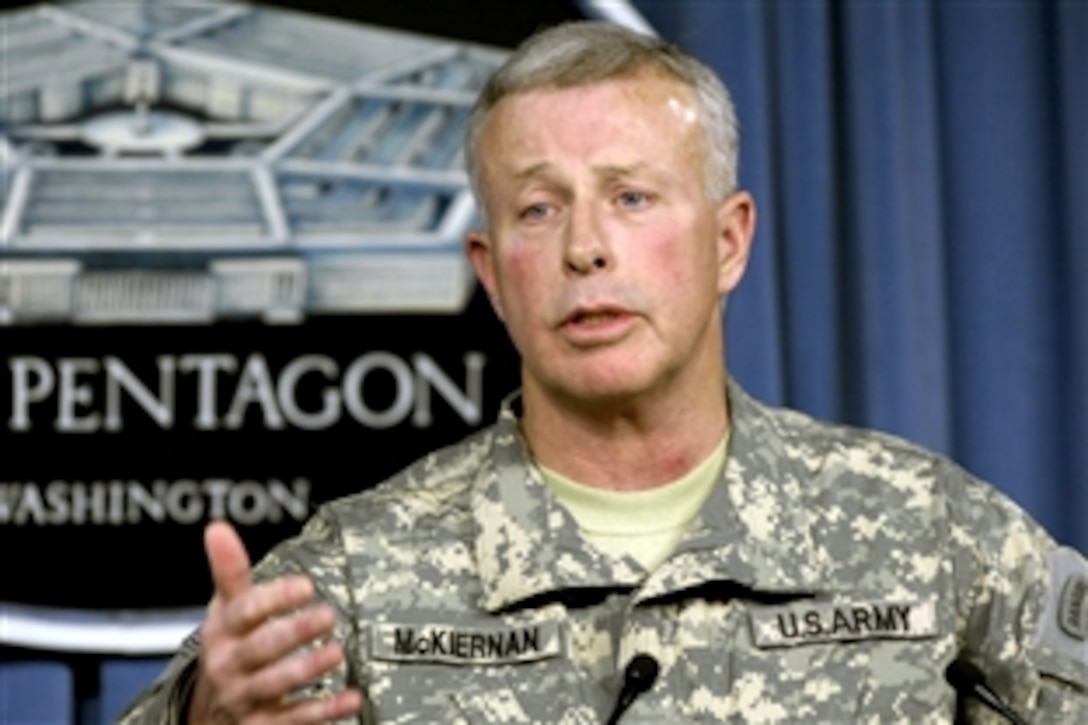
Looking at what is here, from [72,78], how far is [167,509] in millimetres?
578

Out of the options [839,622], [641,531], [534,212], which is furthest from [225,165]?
[839,622]

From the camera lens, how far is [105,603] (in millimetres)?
2420

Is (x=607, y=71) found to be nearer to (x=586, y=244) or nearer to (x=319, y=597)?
(x=586, y=244)

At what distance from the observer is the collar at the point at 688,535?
1661 mm

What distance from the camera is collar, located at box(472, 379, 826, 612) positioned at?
1.66 meters

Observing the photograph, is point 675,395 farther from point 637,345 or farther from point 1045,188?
point 1045,188

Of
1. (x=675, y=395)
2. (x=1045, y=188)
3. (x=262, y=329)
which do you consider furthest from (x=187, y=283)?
(x=1045, y=188)

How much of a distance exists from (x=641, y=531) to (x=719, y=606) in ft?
0.33

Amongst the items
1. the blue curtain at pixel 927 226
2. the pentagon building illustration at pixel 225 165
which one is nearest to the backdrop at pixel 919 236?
the blue curtain at pixel 927 226

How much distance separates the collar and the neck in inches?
1.3

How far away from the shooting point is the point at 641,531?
171cm

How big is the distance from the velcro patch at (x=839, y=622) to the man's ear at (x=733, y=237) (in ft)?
1.02

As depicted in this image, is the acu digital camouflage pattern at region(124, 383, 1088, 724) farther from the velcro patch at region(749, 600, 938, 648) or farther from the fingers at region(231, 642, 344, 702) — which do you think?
the fingers at region(231, 642, 344, 702)

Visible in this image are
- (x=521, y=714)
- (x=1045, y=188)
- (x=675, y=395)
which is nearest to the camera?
(x=521, y=714)
